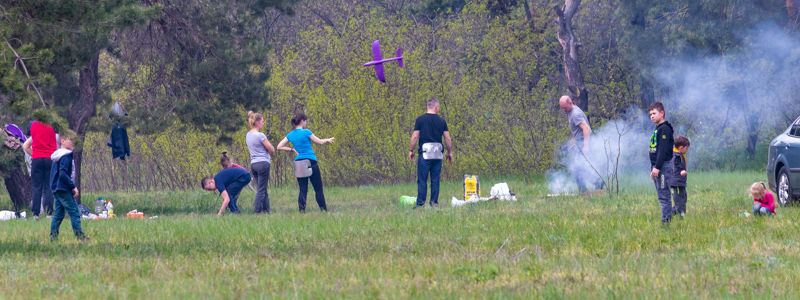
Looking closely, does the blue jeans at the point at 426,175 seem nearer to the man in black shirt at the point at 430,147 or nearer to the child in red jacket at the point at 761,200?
the man in black shirt at the point at 430,147

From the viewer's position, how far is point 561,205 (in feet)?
58.1

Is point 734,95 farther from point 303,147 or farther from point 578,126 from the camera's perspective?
point 303,147

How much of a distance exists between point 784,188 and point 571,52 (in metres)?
13.1

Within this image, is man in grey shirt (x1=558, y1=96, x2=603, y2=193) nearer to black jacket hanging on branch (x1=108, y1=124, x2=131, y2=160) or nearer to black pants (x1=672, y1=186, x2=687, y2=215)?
black pants (x1=672, y1=186, x2=687, y2=215)

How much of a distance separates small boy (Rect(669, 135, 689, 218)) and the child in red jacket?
29.0 inches

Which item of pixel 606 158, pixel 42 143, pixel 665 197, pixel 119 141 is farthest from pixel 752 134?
pixel 665 197

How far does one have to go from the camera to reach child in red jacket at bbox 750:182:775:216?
47.1ft

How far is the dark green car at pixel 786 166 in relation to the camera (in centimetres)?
1655

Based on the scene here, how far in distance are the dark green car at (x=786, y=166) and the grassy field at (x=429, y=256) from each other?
0.52 meters

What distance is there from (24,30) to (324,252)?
404 centimetres

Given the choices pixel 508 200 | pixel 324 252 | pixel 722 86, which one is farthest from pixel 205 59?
pixel 722 86

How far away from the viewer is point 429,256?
1109 centimetres

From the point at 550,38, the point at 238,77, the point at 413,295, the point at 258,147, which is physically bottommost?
the point at 413,295

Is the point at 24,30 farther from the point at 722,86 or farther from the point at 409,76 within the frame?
the point at 722,86
